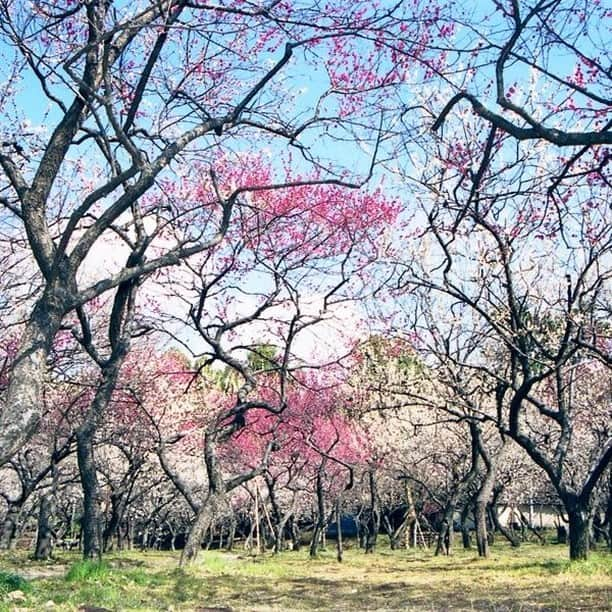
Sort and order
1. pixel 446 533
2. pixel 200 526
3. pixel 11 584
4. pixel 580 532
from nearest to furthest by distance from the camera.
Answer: pixel 11 584
pixel 580 532
pixel 200 526
pixel 446 533

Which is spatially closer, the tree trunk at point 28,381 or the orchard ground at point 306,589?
the tree trunk at point 28,381

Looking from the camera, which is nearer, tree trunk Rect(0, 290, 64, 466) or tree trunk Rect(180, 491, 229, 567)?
tree trunk Rect(0, 290, 64, 466)

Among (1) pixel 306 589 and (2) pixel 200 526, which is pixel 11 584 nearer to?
(1) pixel 306 589

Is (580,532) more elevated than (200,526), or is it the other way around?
(200,526)

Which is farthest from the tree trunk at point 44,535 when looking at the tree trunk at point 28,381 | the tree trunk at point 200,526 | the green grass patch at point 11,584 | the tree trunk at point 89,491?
the tree trunk at point 28,381

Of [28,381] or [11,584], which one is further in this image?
[11,584]

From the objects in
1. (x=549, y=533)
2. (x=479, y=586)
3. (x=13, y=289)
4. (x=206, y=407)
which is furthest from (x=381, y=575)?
(x=549, y=533)

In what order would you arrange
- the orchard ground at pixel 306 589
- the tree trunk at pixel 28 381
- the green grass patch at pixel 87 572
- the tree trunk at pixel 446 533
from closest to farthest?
the tree trunk at pixel 28 381 < the orchard ground at pixel 306 589 < the green grass patch at pixel 87 572 < the tree trunk at pixel 446 533

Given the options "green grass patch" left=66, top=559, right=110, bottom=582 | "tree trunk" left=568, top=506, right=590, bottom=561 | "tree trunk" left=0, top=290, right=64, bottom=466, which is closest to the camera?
"tree trunk" left=0, top=290, right=64, bottom=466

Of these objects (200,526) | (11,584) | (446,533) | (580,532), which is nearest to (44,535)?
(200,526)

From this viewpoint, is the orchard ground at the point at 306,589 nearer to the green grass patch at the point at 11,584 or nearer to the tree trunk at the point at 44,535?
Answer: the green grass patch at the point at 11,584

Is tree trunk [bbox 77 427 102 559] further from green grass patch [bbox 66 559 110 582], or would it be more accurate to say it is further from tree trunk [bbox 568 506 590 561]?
tree trunk [bbox 568 506 590 561]

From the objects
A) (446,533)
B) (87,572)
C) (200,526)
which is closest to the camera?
(87,572)

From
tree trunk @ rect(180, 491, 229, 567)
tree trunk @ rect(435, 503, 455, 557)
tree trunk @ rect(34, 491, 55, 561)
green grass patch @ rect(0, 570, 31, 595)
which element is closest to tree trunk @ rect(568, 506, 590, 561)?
tree trunk @ rect(180, 491, 229, 567)
